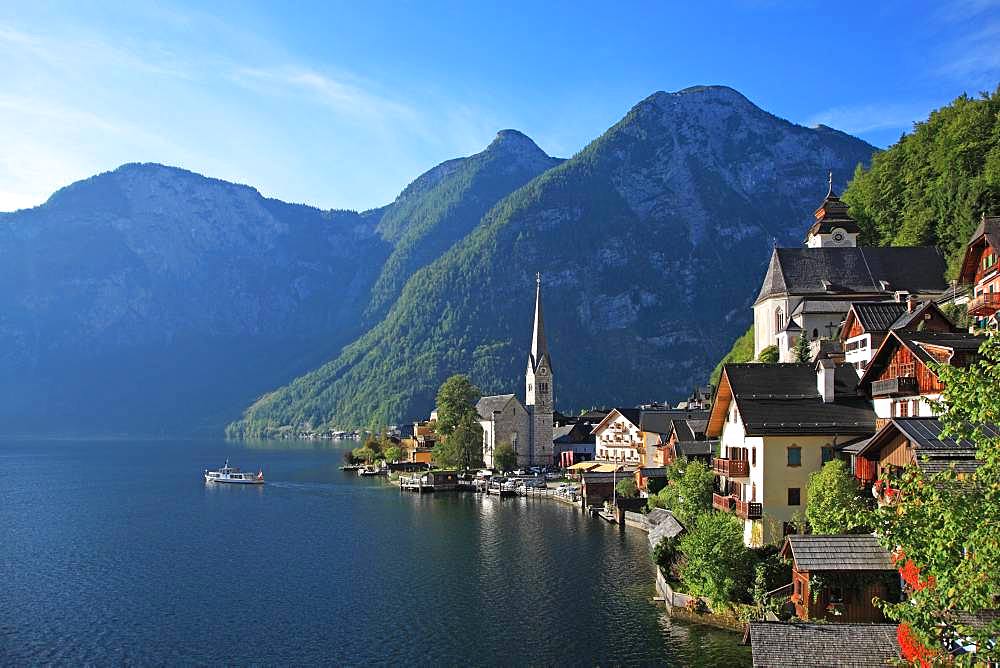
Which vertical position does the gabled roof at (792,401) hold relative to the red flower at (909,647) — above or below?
above

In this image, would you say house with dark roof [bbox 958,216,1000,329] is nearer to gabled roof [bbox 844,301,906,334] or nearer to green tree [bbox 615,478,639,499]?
gabled roof [bbox 844,301,906,334]

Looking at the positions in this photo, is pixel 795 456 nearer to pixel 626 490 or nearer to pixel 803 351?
pixel 803 351

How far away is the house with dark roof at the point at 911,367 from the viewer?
41.5 m

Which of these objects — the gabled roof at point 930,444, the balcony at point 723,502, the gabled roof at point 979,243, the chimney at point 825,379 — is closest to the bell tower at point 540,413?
the gabled roof at point 979,243

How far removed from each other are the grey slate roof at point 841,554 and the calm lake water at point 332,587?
5.46 m

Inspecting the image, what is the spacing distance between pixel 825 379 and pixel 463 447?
291 feet

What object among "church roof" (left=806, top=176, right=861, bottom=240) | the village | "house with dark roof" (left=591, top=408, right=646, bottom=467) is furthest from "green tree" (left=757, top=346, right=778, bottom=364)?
"church roof" (left=806, top=176, right=861, bottom=240)

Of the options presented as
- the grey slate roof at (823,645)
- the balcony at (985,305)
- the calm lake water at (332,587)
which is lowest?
the calm lake water at (332,587)

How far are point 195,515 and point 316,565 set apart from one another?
37067 millimetres

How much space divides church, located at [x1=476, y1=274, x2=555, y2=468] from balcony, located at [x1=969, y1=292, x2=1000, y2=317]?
89.0m

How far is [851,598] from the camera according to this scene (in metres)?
37.0

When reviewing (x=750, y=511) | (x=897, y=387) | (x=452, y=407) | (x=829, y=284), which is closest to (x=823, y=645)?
(x=750, y=511)

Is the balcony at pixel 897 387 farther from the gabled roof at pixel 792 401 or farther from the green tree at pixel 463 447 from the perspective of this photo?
the green tree at pixel 463 447

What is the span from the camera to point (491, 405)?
472ft
